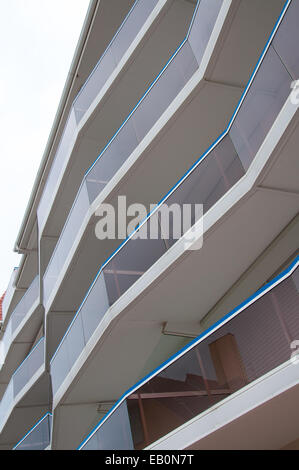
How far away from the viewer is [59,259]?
12.6 metres

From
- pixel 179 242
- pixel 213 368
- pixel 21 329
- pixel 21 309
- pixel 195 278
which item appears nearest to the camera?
pixel 213 368

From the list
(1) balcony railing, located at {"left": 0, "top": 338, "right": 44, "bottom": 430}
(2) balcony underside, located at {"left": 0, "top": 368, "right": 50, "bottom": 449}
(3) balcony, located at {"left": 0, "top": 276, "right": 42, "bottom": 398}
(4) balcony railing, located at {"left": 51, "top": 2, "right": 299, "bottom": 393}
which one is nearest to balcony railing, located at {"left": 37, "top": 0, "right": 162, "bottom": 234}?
(3) balcony, located at {"left": 0, "top": 276, "right": 42, "bottom": 398}

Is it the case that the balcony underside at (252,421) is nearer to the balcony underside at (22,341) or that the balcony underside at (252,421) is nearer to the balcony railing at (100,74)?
the balcony railing at (100,74)

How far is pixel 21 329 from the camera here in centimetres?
1800

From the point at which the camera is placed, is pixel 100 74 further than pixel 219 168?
Yes

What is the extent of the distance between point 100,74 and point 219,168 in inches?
264

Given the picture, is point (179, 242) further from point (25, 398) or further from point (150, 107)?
point (25, 398)

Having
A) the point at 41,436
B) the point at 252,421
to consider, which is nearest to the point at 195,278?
the point at 252,421

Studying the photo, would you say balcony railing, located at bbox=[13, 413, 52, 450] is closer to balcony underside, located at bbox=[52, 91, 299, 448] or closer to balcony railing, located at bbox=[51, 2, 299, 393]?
balcony underside, located at bbox=[52, 91, 299, 448]

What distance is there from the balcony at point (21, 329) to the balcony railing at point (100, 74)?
3769mm

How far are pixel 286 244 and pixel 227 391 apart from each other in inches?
117

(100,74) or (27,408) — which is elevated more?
(100,74)

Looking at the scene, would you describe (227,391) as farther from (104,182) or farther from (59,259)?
(59,259)

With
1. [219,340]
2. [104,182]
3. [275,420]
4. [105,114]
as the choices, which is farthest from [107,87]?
[275,420]
